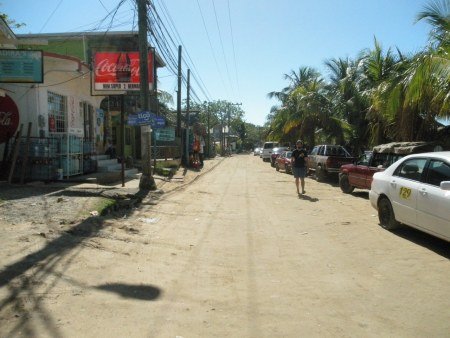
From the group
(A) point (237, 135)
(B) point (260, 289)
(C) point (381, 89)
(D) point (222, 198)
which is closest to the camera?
(B) point (260, 289)

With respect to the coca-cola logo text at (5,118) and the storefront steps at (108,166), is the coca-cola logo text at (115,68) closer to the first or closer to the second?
the storefront steps at (108,166)

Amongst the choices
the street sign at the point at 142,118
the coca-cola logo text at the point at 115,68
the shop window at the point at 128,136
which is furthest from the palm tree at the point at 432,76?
the shop window at the point at 128,136

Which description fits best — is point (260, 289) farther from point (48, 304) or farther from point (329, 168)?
point (329, 168)

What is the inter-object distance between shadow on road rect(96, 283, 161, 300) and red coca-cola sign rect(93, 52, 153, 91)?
1346 centimetres

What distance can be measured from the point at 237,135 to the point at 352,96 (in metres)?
96.3

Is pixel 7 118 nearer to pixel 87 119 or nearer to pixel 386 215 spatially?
pixel 87 119

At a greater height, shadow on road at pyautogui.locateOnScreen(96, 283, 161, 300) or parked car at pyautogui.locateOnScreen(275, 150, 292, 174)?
parked car at pyautogui.locateOnScreen(275, 150, 292, 174)

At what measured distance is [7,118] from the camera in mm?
14234

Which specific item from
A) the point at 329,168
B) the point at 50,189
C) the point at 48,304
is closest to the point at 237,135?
the point at 329,168

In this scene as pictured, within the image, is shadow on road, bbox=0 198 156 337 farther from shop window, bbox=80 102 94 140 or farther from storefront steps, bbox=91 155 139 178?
shop window, bbox=80 102 94 140

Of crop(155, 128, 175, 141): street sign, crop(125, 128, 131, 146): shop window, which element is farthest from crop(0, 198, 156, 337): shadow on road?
crop(155, 128, 175, 141): street sign

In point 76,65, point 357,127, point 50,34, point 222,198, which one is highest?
point 50,34

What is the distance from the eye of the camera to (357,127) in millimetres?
26297

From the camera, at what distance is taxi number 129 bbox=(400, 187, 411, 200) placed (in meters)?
7.86
